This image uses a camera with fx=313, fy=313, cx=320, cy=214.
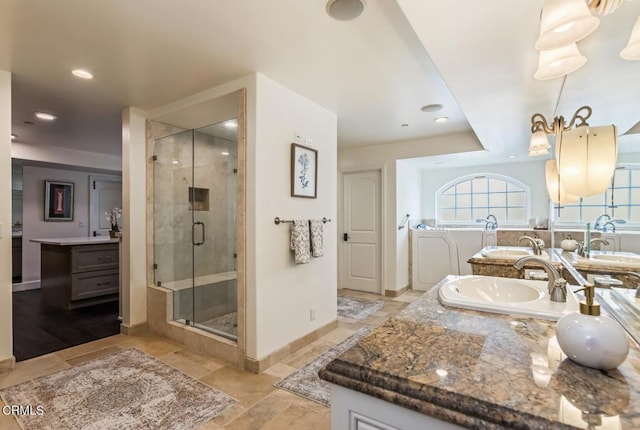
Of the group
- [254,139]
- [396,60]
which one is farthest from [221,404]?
[396,60]

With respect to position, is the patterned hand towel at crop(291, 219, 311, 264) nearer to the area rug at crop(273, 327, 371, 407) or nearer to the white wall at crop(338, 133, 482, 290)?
the area rug at crop(273, 327, 371, 407)

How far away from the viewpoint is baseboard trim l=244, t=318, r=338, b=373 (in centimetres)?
242

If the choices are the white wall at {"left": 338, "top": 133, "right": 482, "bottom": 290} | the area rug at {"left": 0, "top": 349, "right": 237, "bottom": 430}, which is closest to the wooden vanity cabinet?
the area rug at {"left": 0, "top": 349, "right": 237, "bottom": 430}

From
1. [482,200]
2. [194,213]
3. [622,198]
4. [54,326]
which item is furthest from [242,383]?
[482,200]

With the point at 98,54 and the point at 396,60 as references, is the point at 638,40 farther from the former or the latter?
the point at 98,54

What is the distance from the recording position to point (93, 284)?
4.40 m

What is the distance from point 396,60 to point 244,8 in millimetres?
1089

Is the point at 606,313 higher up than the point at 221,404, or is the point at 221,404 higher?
the point at 606,313

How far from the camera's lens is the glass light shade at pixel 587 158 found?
160cm

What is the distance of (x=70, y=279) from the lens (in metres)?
4.19

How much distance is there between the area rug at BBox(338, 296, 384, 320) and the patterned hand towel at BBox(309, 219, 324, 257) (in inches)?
50.2

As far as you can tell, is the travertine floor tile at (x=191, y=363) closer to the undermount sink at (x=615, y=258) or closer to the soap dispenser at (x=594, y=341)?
the soap dispenser at (x=594, y=341)

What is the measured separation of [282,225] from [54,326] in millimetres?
3060

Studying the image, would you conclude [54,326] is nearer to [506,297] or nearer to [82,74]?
[82,74]
